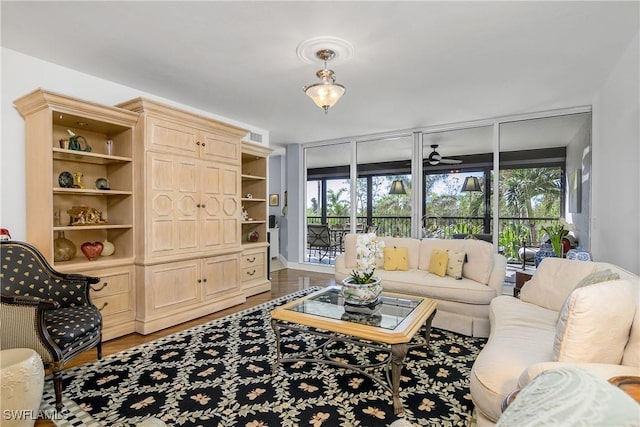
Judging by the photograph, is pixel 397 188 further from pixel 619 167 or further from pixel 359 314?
pixel 359 314

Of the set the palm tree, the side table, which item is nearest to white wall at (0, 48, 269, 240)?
the side table

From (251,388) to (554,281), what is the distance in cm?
251

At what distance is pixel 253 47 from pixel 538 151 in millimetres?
4432

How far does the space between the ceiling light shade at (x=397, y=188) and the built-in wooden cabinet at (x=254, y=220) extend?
239cm

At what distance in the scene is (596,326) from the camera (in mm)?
1334

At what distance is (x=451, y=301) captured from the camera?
3.21 metres

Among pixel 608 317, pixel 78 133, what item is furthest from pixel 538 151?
pixel 78 133

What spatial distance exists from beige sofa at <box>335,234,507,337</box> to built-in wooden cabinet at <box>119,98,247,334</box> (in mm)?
1658

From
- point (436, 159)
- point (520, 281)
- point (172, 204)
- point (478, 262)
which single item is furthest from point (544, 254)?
point (172, 204)

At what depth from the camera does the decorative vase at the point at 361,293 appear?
245cm

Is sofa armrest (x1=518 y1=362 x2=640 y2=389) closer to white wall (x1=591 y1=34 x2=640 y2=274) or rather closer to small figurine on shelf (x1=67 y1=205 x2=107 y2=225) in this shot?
white wall (x1=591 y1=34 x2=640 y2=274)

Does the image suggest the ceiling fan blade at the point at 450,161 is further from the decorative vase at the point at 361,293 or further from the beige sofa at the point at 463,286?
the decorative vase at the point at 361,293

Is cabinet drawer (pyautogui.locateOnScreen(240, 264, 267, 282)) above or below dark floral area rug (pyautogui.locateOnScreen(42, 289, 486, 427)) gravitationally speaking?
above

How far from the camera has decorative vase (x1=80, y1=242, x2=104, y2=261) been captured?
3014 millimetres
